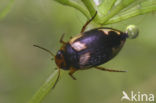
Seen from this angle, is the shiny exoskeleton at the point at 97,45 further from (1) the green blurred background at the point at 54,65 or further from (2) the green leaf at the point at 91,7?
(1) the green blurred background at the point at 54,65

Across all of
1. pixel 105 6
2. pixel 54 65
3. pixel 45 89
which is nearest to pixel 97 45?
pixel 105 6

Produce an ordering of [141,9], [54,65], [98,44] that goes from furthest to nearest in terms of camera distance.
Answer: [54,65], [98,44], [141,9]

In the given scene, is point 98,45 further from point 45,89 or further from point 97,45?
point 45,89

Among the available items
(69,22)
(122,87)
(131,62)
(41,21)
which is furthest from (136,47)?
(41,21)

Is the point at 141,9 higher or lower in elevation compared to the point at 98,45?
higher

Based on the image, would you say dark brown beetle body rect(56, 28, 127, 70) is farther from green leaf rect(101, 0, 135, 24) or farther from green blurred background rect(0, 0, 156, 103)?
green blurred background rect(0, 0, 156, 103)

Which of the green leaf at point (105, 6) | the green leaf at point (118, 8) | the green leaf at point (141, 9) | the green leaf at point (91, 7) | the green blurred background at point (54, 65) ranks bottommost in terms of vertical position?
the green blurred background at point (54, 65)

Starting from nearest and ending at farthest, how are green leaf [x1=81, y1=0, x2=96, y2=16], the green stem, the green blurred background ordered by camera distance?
green leaf [x1=81, y1=0, x2=96, y2=16] < the green stem < the green blurred background

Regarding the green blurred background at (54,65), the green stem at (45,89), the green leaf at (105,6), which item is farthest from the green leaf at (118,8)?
the green blurred background at (54,65)

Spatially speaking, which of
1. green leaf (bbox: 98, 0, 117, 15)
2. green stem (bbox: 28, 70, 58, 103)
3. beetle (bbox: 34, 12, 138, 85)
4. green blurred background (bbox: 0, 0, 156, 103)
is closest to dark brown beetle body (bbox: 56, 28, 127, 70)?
beetle (bbox: 34, 12, 138, 85)
